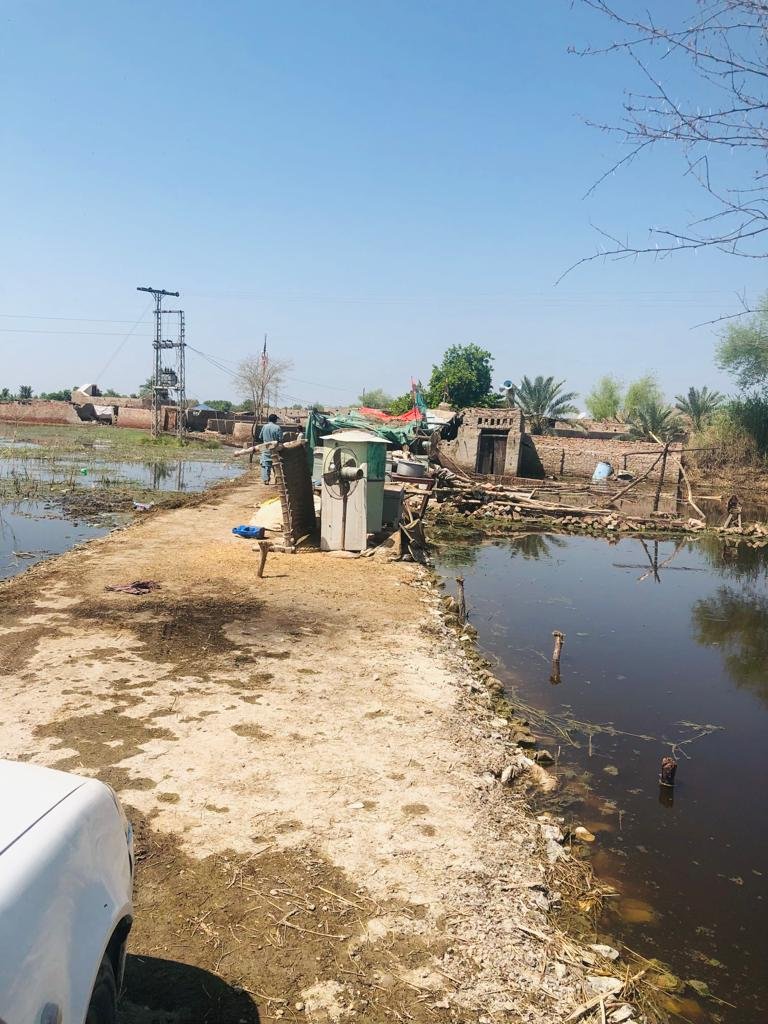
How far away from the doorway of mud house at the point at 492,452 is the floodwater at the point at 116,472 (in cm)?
1120

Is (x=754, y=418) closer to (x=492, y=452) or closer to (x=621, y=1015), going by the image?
(x=492, y=452)

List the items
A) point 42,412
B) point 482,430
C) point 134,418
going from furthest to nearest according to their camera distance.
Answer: point 134,418
point 42,412
point 482,430

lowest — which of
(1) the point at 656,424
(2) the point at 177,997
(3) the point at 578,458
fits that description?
(2) the point at 177,997

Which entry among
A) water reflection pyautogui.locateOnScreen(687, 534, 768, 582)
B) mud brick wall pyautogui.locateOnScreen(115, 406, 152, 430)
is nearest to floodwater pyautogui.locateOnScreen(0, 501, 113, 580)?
water reflection pyautogui.locateOnScreen(687, 534, 768, 582)

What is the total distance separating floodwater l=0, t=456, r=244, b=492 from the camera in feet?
76.6

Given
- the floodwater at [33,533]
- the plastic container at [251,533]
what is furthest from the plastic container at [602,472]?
the floodwater at [33,533]

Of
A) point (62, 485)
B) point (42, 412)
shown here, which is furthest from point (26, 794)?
point (42, 412)

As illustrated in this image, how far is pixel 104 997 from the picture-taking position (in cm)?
219

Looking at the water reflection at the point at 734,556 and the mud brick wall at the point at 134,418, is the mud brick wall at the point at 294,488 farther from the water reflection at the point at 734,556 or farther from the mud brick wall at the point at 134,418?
the mud brick wall at the point at 134,418

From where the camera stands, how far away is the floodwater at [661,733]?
4.12m

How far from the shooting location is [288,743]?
5.25 m

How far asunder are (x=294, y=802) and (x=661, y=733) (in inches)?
169

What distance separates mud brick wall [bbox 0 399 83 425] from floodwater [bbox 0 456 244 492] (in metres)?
25.9

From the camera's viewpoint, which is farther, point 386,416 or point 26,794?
point 386,416
